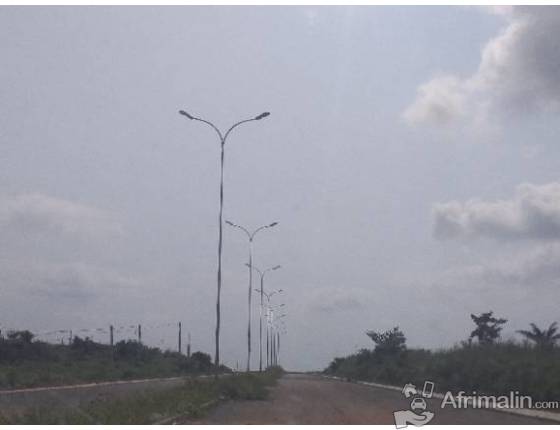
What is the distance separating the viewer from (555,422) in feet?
80.5

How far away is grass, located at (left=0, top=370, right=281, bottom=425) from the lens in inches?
791

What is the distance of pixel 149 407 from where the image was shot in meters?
26.2

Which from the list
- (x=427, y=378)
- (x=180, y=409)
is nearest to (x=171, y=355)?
(x=427, y=378)

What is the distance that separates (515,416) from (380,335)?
232ft

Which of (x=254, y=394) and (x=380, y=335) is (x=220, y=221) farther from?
(x=380, y=335)

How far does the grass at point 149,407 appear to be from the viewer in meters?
20.1
